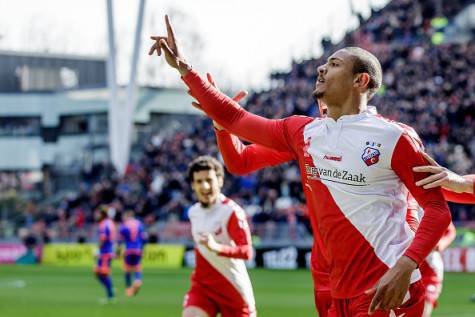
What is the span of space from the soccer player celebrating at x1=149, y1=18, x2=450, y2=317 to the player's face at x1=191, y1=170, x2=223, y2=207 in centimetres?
388

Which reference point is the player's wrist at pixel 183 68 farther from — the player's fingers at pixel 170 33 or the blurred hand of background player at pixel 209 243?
the blurred hand of background player at pixel 209 243

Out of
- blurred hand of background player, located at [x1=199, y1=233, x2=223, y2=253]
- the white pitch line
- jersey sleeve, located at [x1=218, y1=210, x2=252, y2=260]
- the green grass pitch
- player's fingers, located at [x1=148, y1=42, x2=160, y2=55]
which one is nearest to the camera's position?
player's fingers, located at [x1=148, y1=42, x2=160, y2=55]

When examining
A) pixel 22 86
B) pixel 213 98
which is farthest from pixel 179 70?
pixel 22 86

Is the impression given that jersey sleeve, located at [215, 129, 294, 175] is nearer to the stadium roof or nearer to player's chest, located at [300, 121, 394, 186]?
player's chest, located at [300, 121, 394, 186]

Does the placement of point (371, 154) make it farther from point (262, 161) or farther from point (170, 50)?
point (170, 50)

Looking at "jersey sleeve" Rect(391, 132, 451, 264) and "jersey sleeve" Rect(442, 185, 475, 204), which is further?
"jersey sleeve" Rect(442, 185, 475, 204)

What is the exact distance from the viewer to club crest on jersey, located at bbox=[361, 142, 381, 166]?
557cm

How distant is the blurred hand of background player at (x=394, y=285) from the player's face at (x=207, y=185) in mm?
4735

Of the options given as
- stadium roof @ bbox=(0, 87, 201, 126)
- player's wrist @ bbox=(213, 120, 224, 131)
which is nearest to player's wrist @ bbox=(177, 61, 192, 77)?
player's wrist @ bbox=(213, 120, 224, 131)

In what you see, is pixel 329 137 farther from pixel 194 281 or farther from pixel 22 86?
pixel 22 86

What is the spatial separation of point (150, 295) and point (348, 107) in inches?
685

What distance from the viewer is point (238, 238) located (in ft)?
31.3

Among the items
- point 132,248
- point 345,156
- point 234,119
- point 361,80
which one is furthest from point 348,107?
point 132,248

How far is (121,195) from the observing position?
3759cm
